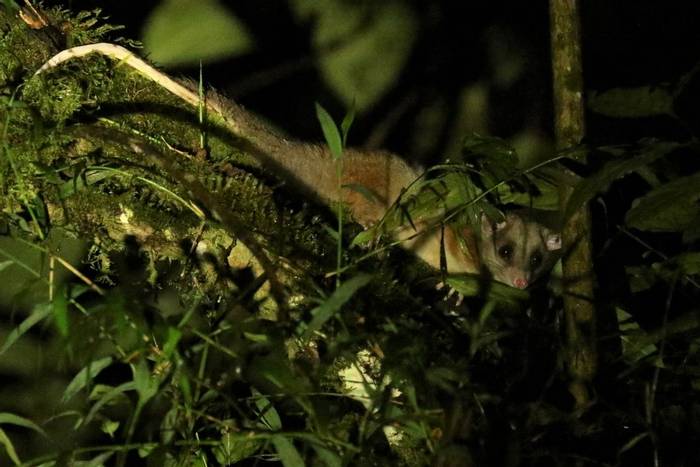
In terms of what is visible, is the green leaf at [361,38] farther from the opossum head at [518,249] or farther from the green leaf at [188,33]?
the opossum head at [518,249]

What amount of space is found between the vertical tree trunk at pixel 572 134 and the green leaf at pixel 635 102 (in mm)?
366

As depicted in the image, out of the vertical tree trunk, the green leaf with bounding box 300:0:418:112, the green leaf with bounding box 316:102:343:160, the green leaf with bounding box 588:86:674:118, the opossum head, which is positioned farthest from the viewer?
the green leaf with bounding box 300:0:418:112

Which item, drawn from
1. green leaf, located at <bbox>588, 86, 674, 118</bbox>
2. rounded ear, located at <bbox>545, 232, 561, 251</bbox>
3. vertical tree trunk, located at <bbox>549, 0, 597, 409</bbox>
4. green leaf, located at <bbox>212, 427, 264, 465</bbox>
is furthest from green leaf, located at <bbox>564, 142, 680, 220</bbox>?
rounded ear, located at <bbox>545, 232, 561, 251</bbox>

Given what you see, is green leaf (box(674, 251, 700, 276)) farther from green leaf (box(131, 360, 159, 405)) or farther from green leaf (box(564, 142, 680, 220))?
green leaf (box(131, 360, 159, 405))

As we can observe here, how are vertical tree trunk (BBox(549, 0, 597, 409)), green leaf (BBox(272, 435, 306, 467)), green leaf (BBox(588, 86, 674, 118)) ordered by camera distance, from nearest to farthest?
1. green leaf (BBox(272, 435, 306, 467))
2. green leaf (BBox(588, 86, 674, 118))
3. vertical tree trunk (BBox(549, 0, 597, 409))

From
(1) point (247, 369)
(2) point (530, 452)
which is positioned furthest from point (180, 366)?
(2) point (530, 452)

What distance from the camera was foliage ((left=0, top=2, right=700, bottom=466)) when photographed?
155 cm

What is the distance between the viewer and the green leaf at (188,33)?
4258 millimetres

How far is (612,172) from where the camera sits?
1.81 m

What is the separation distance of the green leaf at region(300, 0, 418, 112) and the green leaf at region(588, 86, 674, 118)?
3.45 m

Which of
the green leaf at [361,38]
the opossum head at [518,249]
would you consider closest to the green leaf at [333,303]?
the opossum head at [518,249]

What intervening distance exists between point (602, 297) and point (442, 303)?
20.2 inches

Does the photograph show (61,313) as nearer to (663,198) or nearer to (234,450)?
(234,450)

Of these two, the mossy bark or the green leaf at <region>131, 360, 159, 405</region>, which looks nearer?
the green leaf at <region>131, 360, 159, 405</region>
